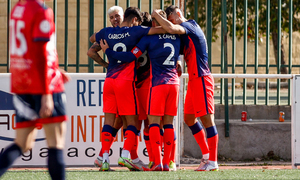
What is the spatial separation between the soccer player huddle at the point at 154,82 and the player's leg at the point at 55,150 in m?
1.96

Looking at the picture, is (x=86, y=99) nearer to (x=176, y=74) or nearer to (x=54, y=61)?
(x=176, y=74)

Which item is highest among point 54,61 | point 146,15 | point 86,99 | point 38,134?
point 146,15

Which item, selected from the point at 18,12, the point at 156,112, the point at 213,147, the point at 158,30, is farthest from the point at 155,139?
the point at 18,12

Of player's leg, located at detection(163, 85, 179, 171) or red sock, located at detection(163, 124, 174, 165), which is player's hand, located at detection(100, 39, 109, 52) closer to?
player's leg, located at detection(163, 85, 179, 171)

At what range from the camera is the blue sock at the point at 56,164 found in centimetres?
304

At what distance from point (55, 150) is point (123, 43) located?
87.9 inches

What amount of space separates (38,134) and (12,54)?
9.38ft

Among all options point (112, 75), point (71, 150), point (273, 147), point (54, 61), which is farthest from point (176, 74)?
point (273, 147)

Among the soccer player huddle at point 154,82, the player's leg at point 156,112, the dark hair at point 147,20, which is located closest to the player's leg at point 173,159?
the soccer player huddle at point 154,82

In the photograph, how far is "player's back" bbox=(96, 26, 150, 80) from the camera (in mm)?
5016

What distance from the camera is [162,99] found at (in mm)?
4941

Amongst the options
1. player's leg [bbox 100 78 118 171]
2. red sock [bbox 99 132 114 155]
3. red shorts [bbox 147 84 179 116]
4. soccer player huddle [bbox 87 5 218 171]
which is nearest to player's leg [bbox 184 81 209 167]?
soccer player huddle [bbox 87 5 218 171]

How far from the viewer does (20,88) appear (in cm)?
302

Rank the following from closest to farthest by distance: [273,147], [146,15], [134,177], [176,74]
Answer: [134,177] < [176,74] < [146,15] < [273,147]
